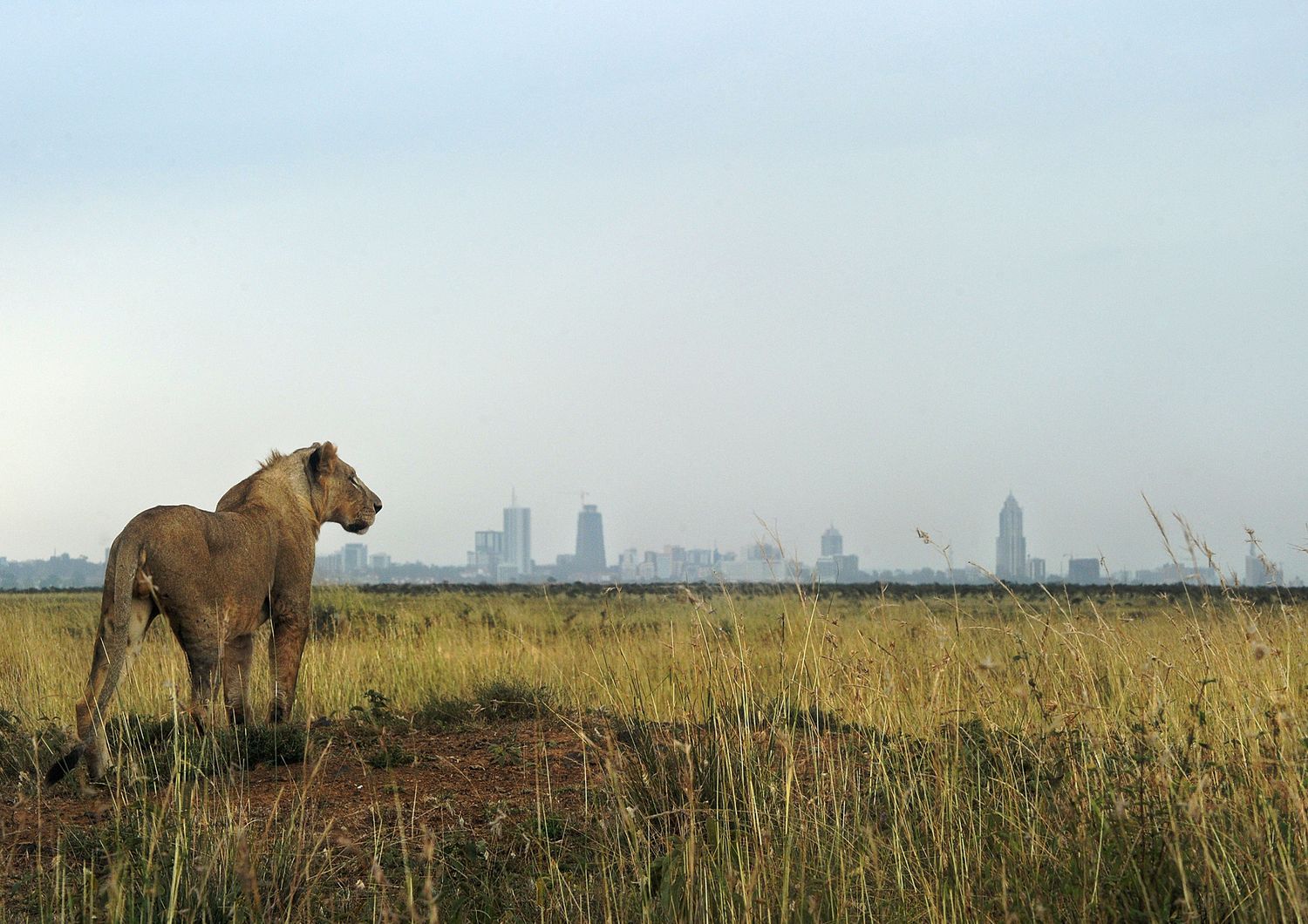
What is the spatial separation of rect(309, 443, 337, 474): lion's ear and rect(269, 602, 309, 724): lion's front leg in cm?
118

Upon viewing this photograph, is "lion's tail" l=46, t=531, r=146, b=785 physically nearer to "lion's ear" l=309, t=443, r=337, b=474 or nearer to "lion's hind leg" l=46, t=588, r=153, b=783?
"lion's hind leg" l=46, t=588, r=153, b=783

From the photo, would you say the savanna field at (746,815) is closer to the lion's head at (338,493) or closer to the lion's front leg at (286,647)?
the lion's front leg at (286,647)

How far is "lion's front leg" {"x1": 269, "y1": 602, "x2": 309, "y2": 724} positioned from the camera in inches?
324

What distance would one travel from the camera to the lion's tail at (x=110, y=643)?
6.34 metres

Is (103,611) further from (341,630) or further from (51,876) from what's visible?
(341,630)

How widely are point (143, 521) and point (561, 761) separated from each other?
2.77 meters

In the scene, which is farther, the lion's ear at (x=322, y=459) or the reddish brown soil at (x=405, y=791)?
the lion's ear at (x=322, y=459)

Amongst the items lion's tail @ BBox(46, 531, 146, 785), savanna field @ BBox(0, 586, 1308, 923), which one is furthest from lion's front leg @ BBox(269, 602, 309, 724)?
lion's tail @ BBox(46, 531, 146, 785)

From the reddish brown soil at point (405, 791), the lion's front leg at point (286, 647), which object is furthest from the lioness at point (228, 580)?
the reddish brown soil at point (405, 791)

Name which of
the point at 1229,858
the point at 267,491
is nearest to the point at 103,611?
the point at 267,491

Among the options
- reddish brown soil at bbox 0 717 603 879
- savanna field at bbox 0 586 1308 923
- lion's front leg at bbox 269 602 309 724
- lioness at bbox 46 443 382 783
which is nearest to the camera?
savanna field at bbox 0 586 1308 923


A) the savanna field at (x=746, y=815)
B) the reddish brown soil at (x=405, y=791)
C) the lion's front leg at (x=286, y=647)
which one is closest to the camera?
the savanna field at (x=746, y=815)

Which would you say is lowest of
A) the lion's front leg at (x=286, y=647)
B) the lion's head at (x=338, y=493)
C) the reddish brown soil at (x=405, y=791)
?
the reddish brown soil at (x=405, y=791)

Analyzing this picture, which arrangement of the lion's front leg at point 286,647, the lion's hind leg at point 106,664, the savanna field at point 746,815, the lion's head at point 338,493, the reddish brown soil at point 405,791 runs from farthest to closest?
the lion's head at point 338,493, the lion's front leg at point 286,647, the lion's hind leg at point 106,664, the reddish brown soil at point 405,791, the savanna field at point 746,815
